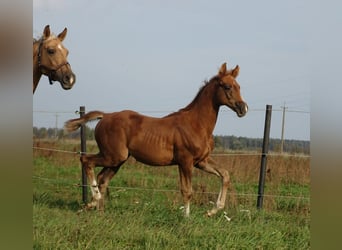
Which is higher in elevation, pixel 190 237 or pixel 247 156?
pixel 247 156

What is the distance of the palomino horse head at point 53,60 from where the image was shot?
2812 mm

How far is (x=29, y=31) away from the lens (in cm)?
138

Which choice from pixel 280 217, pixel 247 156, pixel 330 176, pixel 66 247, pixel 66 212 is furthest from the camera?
pixel 247 156

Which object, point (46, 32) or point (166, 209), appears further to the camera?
point (166, 209)

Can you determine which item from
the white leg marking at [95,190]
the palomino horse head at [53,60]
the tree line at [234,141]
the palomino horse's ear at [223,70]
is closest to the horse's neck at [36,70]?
the palomino horse head at [53,60]

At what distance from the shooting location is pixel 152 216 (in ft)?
12.1

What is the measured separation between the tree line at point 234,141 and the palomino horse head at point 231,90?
0.99ft

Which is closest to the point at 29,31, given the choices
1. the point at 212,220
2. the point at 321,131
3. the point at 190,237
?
the point at 321,131

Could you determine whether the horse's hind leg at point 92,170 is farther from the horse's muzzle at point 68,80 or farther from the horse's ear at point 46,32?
the horse's ear at point 46,32

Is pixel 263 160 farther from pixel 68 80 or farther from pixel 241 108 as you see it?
pixel 68 80

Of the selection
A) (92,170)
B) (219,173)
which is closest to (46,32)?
(92,170)

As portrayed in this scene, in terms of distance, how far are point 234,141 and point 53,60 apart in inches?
68.5

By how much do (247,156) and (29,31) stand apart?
3.19 meters

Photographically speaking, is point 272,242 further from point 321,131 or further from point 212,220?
point 321,131
